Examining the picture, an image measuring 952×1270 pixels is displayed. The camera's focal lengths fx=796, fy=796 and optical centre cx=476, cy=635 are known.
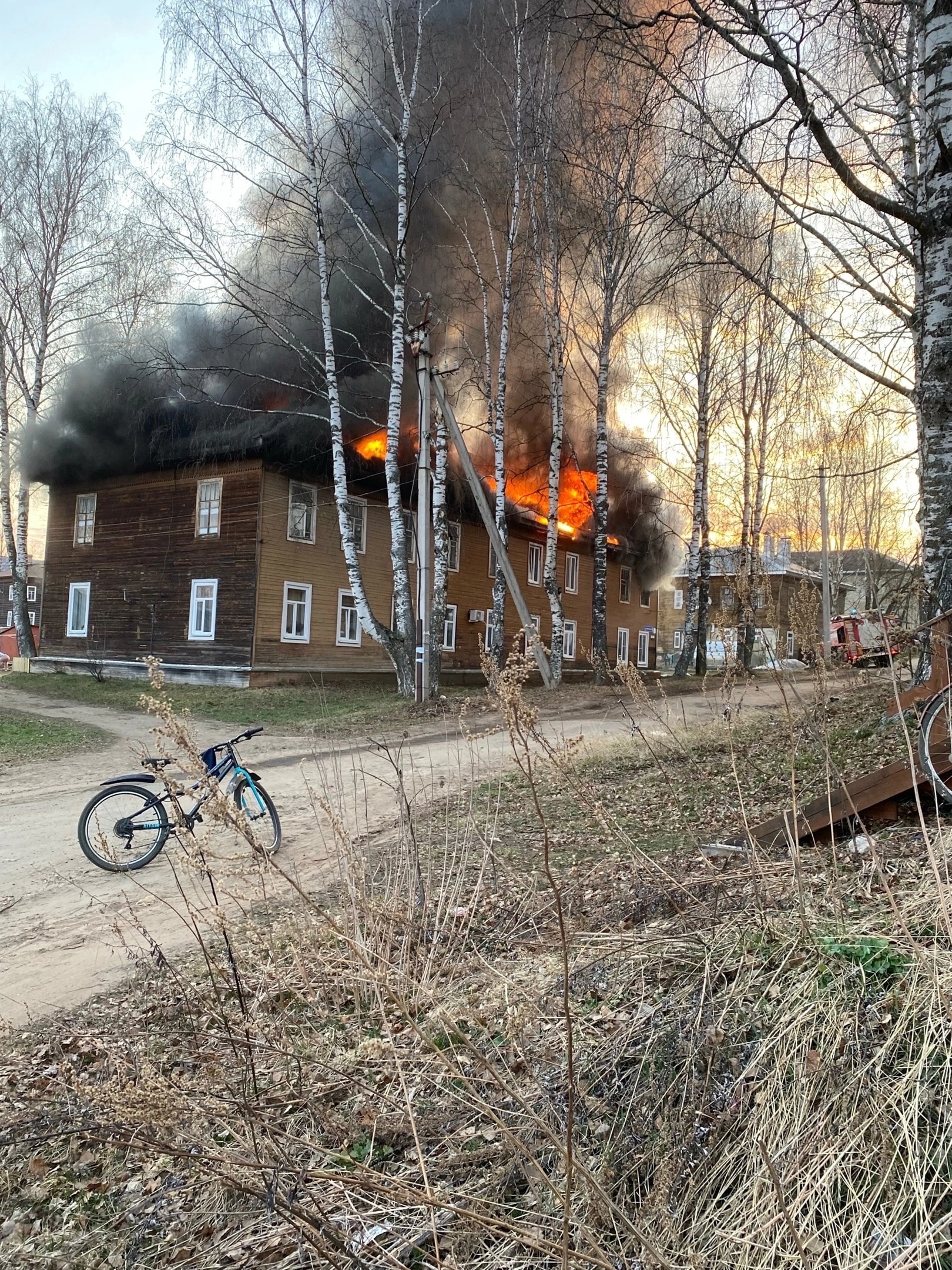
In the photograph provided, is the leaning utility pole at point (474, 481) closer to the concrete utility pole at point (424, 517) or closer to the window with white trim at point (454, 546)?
the concrete utility pole at point (424, 517)

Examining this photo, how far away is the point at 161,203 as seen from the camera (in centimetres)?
1555

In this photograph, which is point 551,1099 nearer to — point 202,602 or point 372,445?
point 202,602

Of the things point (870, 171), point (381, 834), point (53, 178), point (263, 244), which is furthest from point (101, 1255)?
point (53, 178)

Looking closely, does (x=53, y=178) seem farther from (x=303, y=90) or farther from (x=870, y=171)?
(x=870, y=171)

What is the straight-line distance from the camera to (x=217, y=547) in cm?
2252

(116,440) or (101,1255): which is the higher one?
(116,440)

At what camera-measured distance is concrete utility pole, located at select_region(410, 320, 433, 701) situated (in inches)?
603

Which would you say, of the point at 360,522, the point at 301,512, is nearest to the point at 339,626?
the point at 360,522

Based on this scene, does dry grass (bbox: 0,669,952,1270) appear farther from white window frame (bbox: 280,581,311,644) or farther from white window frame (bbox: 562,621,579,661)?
white window frame (bbox: 562,621,579,661)

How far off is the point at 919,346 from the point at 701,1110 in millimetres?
5886

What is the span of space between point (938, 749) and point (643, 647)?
3844 centimetres

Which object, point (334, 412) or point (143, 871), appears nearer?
point (143, 871)

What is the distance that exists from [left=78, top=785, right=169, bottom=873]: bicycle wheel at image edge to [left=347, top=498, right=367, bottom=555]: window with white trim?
1866 cm

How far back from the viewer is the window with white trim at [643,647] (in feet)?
136
